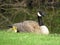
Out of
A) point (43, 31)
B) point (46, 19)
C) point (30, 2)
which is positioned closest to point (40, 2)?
point (30, 2)

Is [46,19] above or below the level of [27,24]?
below

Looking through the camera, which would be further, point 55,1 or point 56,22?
point 55,1

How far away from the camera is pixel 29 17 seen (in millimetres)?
14641

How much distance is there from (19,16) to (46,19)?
164cm

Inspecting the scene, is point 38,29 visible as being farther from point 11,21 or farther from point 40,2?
point 40,2

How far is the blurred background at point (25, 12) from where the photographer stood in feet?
44.9

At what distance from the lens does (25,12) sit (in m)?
13.9

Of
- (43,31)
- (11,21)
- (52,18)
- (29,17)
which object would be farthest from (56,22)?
(43,31)

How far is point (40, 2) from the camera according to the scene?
638 inches

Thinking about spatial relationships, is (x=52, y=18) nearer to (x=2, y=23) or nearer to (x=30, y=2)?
(x=30, y=2)

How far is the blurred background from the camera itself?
1368 centimetres

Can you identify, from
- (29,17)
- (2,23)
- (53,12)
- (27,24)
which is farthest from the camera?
(53,12)

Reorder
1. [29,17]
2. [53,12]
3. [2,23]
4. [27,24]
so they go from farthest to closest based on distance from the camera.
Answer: [53,12], [29,17], [2,23], [27,24]

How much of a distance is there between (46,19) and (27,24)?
3.97 meters
